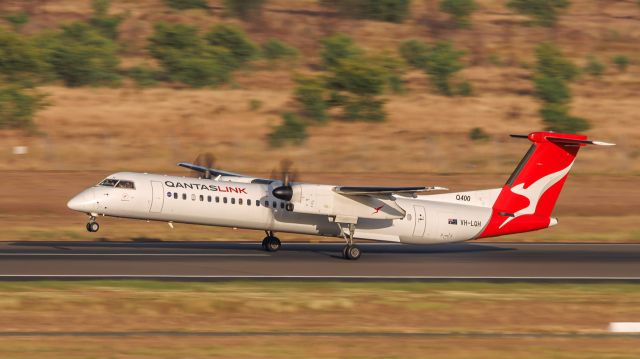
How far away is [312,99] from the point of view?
61344mm

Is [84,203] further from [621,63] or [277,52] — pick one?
[621,63]

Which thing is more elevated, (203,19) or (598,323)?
(203,19)

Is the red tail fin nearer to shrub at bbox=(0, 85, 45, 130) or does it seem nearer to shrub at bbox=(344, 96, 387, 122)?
shrub at bbox=(344, 96, 387, 122)

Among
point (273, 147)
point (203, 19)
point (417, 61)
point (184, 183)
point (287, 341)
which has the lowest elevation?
point (287, 341)

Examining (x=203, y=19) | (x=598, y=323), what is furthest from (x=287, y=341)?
(x=203, y=19)

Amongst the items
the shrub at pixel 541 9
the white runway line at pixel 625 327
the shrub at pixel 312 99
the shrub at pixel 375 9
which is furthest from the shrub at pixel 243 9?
the white runway line at pixel 625 327

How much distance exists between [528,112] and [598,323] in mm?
47984

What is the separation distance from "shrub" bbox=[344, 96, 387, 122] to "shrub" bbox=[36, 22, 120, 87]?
64.3 ft

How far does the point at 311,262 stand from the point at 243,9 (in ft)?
232

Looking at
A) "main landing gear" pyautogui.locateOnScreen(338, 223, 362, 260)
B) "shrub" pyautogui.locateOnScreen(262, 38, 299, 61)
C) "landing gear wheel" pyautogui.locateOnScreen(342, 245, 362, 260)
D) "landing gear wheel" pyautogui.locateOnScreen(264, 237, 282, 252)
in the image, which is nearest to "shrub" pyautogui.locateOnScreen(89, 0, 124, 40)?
"shrub" pyautogui.locateOnScreen(262, 38, 299, 61)

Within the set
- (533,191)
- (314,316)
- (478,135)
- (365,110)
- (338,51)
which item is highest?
(338,51)

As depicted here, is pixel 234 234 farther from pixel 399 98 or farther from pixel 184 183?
pixel 399 98

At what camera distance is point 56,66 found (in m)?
69.9

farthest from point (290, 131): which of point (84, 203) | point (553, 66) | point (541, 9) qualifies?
point (541, 9)
